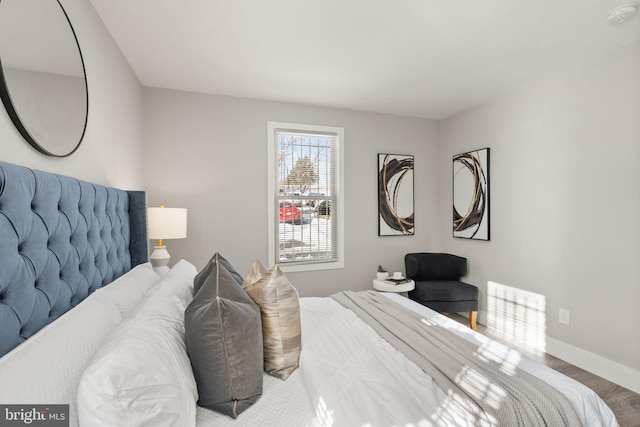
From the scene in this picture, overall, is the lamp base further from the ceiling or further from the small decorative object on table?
the small decorative object on table

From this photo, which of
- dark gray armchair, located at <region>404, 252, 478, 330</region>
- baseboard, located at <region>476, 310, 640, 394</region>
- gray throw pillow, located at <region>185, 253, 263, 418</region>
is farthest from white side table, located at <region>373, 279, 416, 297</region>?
gray throw pillow, located at <region>185, 253, 263, 418</region>

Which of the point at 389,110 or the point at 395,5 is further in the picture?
the point at 389,110

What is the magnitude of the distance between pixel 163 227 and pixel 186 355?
1.80m

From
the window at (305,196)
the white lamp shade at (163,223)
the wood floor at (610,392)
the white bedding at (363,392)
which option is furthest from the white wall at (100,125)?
the wood floor at (610,392)

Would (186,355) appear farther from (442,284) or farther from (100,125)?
(442,284)

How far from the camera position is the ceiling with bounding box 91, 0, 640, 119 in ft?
6.42

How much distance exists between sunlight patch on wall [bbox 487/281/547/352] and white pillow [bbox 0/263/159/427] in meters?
3.50

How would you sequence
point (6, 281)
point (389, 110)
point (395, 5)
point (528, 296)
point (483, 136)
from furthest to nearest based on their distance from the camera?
1. point (389, 110)
2. point (483, 136)
3. point (528, 296)
4. point (395, 5)
5. point (6, 281)

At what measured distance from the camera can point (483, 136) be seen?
364 centimetres

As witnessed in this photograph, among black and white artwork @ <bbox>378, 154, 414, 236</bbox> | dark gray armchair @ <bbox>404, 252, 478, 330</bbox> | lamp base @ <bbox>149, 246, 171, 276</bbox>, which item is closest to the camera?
lamp base @ <bbox>149, 246, 171, 276</bbox>

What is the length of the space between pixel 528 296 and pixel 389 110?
8.61ft

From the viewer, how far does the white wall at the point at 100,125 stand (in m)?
1.18

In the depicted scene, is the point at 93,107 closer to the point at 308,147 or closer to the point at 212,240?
the point at 212,240

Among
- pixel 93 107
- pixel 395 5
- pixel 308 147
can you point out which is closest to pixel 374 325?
pixel 395 5
